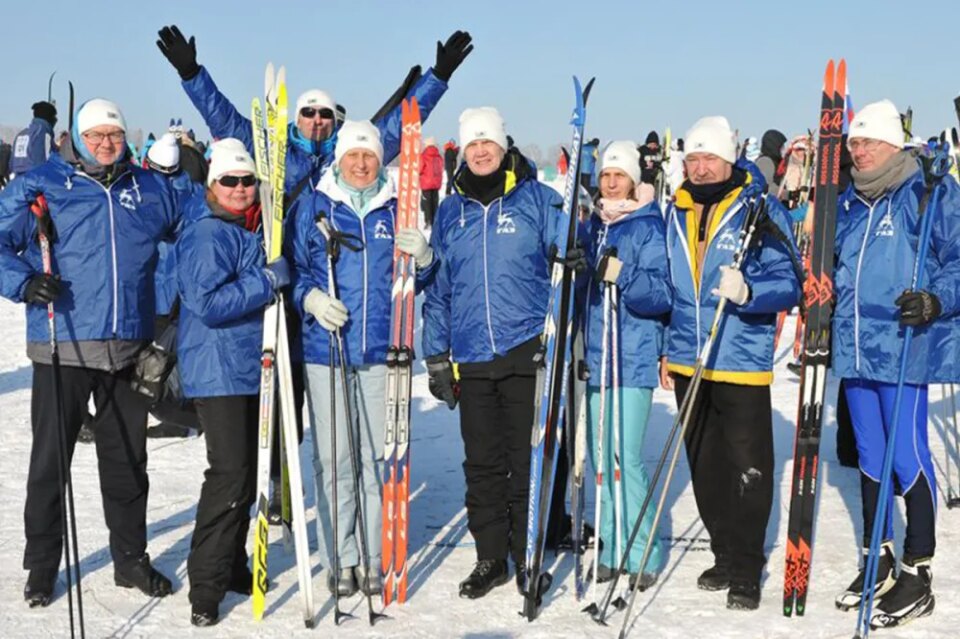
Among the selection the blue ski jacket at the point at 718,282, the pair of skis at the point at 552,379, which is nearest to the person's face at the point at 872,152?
the blue ski jacket at the point at 718,282

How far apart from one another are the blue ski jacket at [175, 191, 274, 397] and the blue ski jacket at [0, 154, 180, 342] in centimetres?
30

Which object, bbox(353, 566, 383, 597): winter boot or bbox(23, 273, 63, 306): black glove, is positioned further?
bbox(353, 566, 383, 597): winter boot

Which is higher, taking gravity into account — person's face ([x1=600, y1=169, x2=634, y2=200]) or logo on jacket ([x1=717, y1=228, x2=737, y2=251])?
person's face ([x1=600, y1=169, x2=634, y2=200])

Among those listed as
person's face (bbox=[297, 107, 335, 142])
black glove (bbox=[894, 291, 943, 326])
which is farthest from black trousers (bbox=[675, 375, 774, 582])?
person's face (bbox=[297, 107, 335, 142])

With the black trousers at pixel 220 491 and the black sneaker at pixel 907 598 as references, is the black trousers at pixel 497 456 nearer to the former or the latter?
the black trousers at pixel 220 491

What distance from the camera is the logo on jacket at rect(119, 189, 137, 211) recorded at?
4.55 meters

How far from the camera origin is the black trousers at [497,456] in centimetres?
473

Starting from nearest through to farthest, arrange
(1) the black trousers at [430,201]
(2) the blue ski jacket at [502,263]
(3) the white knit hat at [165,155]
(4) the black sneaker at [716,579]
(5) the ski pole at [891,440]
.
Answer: (5) the ski pole at [891,440]
(2) the blue ski jacket at [502,263]
(4) the black sneaker at [716,579]
(3) the white knit hat at [165,155]
(1) the black trousers at [430,201]

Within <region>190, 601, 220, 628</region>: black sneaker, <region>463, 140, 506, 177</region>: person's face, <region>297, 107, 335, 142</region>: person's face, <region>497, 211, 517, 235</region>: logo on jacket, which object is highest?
<region>297, 107, 335, 142</region>: person's face

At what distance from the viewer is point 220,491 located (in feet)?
14.5

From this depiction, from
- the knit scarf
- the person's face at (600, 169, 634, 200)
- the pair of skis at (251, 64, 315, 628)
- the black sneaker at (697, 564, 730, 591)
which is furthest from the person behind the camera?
the black sneaker at (697, 564, 730, 591)

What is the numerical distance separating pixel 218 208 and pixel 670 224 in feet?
6.40

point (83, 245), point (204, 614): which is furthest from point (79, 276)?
point (204, 614)

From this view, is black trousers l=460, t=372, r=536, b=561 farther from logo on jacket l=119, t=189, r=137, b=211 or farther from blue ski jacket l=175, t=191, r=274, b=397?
logo on jacket l=119, t=189, r=137, b=211
